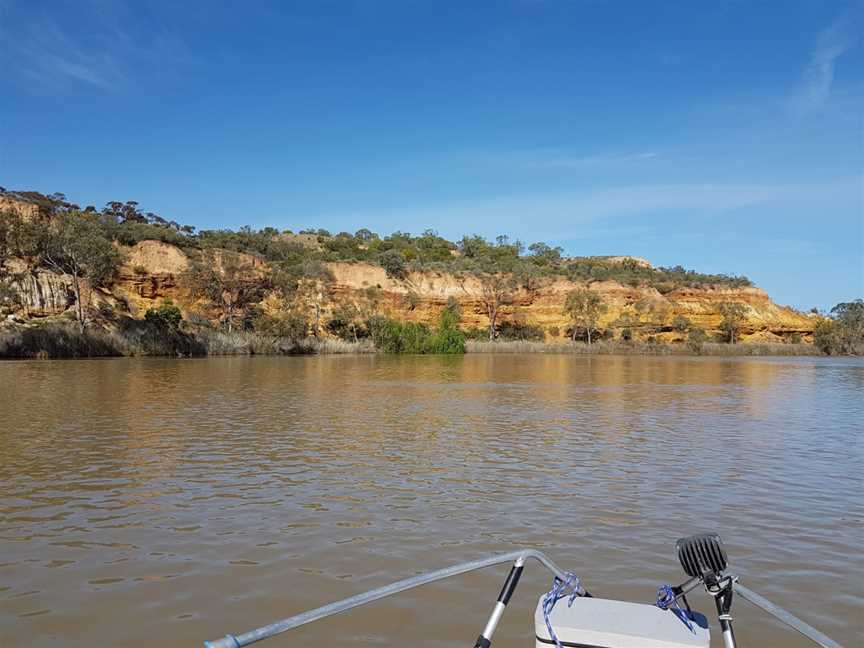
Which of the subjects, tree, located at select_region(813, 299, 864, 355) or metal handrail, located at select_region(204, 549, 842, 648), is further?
tree, located at select_region(813, 299, 864, 355)

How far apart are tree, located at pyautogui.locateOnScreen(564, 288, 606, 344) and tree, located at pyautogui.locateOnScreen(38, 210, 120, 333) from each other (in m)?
38.9

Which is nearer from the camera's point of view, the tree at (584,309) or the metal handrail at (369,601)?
the metal handrail at (369,601)

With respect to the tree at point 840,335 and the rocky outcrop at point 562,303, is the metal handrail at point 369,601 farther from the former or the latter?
the tree at point 840,335

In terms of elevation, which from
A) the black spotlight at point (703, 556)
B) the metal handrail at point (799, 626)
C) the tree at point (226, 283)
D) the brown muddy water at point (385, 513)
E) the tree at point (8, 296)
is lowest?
the brown muddy water at point (385, 513)

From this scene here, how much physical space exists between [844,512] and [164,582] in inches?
245

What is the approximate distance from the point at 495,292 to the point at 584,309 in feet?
28.7

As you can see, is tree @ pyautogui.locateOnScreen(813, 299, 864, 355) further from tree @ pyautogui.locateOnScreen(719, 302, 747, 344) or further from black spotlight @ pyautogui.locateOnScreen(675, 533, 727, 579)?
black spotlight @ pyautogui.locateOnScreen(675, 533, 727, 579)

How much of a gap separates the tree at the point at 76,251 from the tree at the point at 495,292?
117ft

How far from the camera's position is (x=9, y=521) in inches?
249

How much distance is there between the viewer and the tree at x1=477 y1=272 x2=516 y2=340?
221ft

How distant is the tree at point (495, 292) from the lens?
6744cm

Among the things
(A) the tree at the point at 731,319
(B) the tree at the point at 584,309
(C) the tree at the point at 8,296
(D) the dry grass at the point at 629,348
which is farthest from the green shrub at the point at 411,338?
(A) the tree at the point at 731,319

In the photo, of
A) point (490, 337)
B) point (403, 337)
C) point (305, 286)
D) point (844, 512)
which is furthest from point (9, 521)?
point (490, 337)

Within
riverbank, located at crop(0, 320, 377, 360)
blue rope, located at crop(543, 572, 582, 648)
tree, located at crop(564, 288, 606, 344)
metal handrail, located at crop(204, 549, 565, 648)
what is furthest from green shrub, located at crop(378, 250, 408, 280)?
blue rope, located at crop(543, 572, 582, 648)
